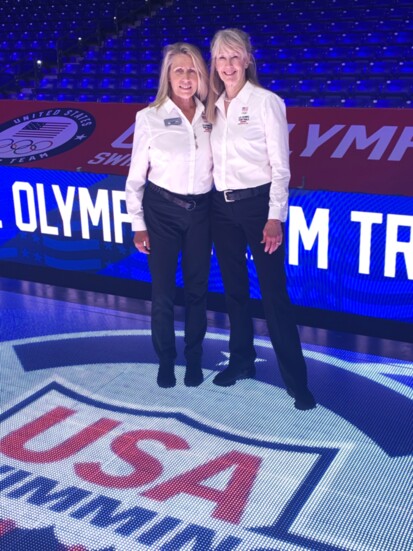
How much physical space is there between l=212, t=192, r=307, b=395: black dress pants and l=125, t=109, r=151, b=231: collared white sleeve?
287mm

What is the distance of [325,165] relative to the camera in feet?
11.4

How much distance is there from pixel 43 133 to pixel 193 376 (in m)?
2.44

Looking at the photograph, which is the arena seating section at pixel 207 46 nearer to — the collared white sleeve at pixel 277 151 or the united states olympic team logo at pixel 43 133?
the united states olympic team logo at pixel 43 133

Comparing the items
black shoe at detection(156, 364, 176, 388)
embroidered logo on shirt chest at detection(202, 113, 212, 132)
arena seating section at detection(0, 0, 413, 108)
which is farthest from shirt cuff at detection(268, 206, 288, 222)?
arena seating section at detection(0, 0, 413, 108)

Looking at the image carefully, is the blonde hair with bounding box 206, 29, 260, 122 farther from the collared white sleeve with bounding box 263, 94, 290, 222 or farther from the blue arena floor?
the blue arena floor

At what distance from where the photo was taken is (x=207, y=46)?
26.7 feet

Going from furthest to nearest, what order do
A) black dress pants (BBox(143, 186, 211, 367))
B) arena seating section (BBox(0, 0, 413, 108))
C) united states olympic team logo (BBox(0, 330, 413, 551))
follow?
arena seating section (BBox(0, 0, 413, 108))
black dress pants (BBox(143, 186, 211, 367))
united states olympic team logo (BBox(0, 330, 413, 551))

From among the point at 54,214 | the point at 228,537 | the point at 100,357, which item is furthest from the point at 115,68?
the point at 228,537

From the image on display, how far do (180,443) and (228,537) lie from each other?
1.72ft

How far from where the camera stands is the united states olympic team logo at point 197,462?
1819mm

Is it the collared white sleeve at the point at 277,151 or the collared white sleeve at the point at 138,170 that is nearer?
the collared white sleeve at the point at 277,151

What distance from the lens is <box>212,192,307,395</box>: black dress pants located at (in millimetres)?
2438

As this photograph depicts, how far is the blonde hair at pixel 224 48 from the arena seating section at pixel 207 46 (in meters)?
4.14

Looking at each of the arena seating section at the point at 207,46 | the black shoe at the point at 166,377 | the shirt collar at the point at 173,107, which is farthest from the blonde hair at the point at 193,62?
the arena seating section at the point at 207,46
